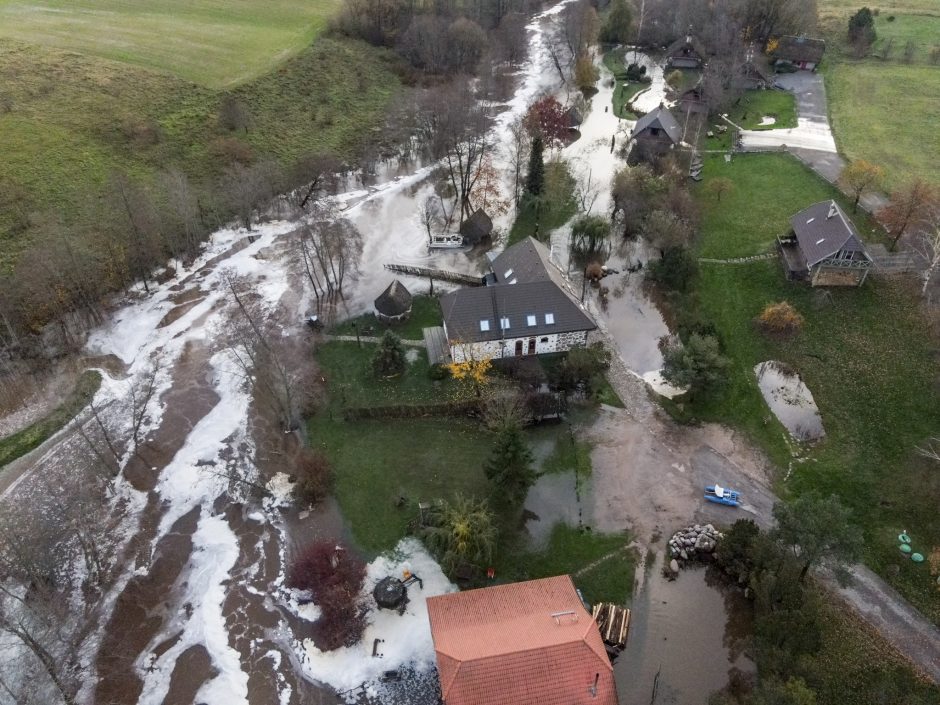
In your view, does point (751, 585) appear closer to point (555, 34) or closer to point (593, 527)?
point (593, 527)

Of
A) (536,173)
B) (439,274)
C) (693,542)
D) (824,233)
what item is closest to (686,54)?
(536,173)

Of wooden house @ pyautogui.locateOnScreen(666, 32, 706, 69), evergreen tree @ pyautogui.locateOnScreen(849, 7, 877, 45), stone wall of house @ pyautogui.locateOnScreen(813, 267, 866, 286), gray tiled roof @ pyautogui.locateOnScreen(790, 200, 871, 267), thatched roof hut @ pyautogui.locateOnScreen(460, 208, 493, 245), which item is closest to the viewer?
gray tiled roof @ pyautogui.locateOnScreen(790, 200, 871, 267)

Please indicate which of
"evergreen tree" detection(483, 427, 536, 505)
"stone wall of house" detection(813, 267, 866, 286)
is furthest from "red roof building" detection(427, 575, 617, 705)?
"stone wall of house" detection(813, 267, 866, 286)

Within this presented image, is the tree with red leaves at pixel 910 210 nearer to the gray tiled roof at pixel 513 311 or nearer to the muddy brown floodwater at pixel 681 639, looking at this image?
the gray tiled roof at pixel 513 311

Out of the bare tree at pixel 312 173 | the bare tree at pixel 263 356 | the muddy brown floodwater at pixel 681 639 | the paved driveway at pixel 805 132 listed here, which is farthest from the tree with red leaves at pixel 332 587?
the paved driveway at pixel 805 132

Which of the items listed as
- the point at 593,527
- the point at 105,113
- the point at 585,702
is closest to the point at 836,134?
the point at 593,527

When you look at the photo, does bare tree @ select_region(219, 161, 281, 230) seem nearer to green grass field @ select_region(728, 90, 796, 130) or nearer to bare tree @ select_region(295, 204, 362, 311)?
bare tree @ select_region(295, 204, 362, 311)
